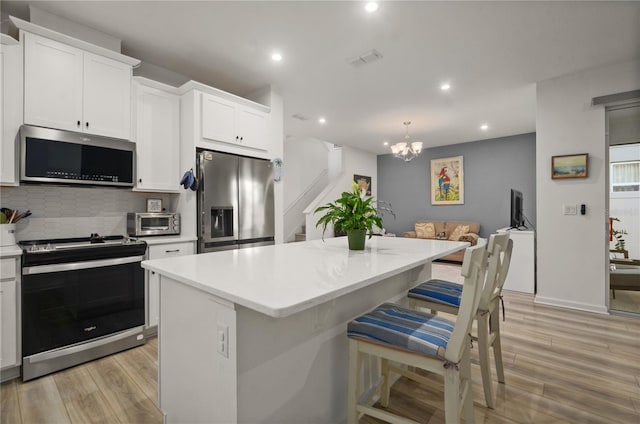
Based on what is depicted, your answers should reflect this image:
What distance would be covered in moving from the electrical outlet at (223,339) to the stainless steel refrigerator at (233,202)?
2.15m

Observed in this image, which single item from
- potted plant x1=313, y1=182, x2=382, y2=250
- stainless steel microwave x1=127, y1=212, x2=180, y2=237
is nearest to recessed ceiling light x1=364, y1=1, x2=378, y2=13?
potted plant x1=313, y1=182, x2=382, y2=250

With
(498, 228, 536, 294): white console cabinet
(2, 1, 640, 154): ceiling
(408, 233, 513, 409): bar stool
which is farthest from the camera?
(498, 228, 536, 294): white console cabinet

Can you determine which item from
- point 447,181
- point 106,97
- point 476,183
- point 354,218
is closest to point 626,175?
point 476,183

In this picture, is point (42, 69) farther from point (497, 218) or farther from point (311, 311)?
point (497, 218)

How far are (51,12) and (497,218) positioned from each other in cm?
782

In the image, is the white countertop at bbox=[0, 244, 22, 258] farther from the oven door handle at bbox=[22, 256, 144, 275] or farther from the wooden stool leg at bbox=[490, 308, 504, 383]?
the wooden stool leg at bbox=[490, 308, 504, 383]

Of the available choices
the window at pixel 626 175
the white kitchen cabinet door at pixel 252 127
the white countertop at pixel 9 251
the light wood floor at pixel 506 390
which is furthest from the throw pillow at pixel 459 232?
the white countertop at pixel 9 251

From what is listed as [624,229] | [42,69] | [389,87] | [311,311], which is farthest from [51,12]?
[624,229]

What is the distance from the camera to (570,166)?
3539 mm

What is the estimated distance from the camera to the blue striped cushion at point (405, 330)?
1167mm

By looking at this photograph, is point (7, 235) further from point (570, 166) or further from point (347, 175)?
point (347, 175)

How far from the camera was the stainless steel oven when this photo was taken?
6.81 feet

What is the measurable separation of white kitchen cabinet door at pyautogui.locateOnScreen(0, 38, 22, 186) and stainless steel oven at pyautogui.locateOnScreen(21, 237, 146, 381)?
58 cm

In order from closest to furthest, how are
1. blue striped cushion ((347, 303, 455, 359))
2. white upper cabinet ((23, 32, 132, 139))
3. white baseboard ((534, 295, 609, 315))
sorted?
blue striped cushion ((347, 303, 455, 359))
white upper cabinet ((23, 32, 132, 139))
white baseboard ((534, 295, 609, 315))
